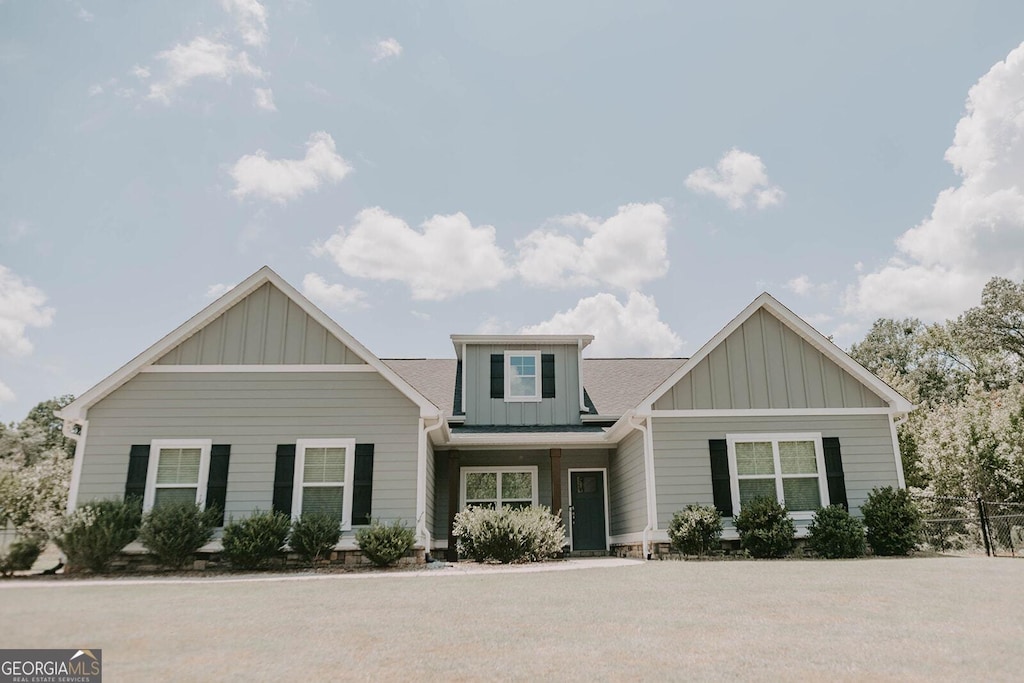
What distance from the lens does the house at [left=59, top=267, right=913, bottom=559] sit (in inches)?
493

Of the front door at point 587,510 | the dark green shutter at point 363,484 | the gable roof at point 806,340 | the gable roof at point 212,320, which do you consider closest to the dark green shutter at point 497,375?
the front door at point 587,510

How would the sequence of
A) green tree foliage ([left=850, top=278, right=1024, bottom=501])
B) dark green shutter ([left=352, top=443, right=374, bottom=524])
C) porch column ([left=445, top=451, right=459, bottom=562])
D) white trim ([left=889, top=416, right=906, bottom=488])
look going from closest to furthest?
dark green shutter ([left=352, top=443, right=374, bottom=524]) < white trim ([left=889, top=416, right=906, bottom=488]) < porch column ([left=445, top=451, right=459, bottom=562]) < green tree foliage ([left=850, top=278, right=1024, bottom=501])

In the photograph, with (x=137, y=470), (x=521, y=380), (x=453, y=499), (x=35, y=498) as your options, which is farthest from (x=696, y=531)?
(x=35, y=498)

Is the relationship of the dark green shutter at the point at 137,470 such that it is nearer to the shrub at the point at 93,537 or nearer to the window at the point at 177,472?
the window at the point at 177,472

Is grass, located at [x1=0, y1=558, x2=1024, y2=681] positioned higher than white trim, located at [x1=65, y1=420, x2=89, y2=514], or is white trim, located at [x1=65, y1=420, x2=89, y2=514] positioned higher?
white trim, located at [x1=65, y1=420, x2=89, y2=514]

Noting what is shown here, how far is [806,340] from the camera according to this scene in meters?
14.1

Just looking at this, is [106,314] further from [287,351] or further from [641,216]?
[641,216]

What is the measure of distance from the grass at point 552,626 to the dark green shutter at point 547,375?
25.7 ft

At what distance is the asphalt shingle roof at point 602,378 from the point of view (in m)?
17.2

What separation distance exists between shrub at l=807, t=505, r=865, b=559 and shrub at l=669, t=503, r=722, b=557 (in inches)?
71.2

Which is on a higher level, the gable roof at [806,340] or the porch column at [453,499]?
the gable roof at [806,340]

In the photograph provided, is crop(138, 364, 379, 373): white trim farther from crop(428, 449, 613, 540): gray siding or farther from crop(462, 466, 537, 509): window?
crop(462, 466, 537, 509): window
